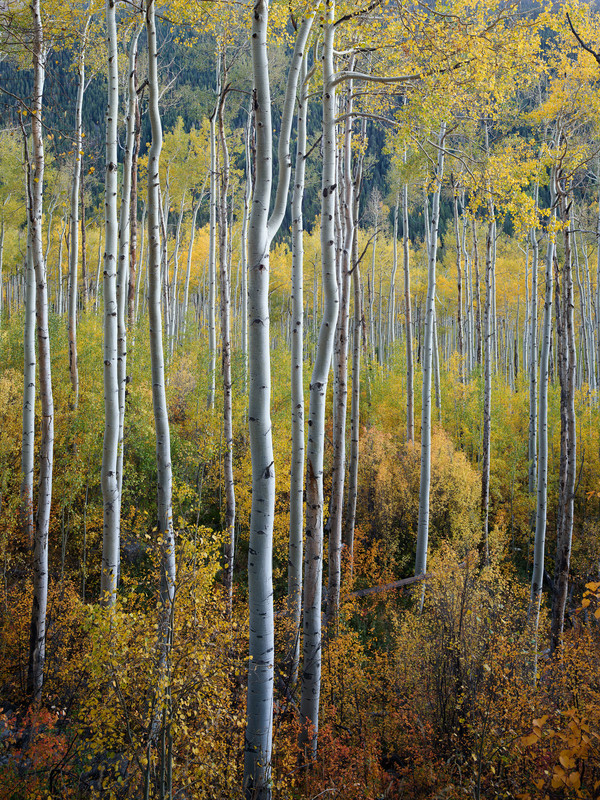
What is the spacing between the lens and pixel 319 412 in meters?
5.14

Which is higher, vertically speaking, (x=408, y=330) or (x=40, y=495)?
(x=408, y=330)

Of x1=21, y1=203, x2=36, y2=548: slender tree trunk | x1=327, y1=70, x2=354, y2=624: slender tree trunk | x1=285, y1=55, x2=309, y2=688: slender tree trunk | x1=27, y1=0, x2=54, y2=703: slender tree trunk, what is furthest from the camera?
x1=327, y1=70, x2=354, y2=624: slender tree trunk

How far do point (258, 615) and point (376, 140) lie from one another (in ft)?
189

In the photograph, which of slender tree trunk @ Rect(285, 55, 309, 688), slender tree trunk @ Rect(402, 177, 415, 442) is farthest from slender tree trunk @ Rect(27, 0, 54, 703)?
slender tree trunk @ Rect(402, 177, 415, 442)

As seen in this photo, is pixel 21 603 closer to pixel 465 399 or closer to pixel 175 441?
pixel 175 441

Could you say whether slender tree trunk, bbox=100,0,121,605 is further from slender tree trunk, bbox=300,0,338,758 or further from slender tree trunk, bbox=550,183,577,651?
slender tree trunk, bbox=550,183,577,651

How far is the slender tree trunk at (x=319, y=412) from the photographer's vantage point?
4.91 m

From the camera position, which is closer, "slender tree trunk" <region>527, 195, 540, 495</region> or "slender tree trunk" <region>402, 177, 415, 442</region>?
"slender tree trunk" <region>527, 195, 540, 495</region>

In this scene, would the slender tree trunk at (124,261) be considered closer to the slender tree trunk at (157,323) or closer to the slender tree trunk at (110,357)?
the slender tree trunk at (110,357)

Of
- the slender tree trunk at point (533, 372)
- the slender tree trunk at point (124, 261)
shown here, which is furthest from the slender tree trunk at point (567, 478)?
the slender tree trunk at point (124, 261)

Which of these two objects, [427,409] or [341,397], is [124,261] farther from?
[427,409]

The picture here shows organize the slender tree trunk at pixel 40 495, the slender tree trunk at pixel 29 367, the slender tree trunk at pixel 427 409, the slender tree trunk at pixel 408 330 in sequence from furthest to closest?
the slender tree trunk at pixel 408 330
the slender tree trunk at pixel 427 409
the slender tree trunk at pixel 29 367
the slender tree trunk at pixel 40 495

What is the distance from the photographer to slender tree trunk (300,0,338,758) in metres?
4.91

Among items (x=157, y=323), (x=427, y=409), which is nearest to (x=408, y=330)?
(x=427, y=409)
